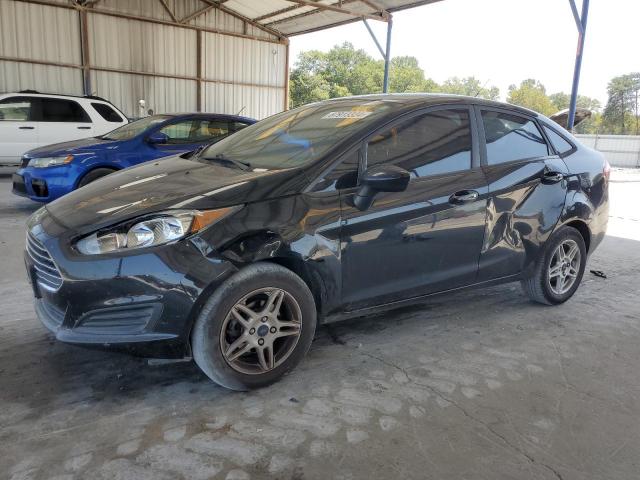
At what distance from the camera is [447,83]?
318 ft

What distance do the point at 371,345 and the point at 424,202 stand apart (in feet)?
3.16

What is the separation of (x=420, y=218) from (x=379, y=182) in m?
0.45

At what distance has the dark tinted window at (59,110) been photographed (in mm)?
10391

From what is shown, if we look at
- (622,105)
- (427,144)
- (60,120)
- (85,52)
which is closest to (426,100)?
(427,144)

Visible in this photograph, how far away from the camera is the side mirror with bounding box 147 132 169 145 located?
6832 mm

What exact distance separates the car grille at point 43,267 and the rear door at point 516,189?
2.50m

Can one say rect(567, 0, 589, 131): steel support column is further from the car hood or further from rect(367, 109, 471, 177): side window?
the car hood

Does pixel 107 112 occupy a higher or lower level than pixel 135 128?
higher

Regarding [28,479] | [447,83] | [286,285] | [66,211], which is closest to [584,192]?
[286,285]

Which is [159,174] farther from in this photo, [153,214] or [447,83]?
[447,83]

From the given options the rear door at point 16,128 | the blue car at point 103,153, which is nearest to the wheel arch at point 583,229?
the blue car at point 103,153

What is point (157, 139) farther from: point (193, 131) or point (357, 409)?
point (357, 409)

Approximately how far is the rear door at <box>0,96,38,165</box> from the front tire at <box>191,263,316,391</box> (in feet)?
31.9

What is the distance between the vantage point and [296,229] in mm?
2623
